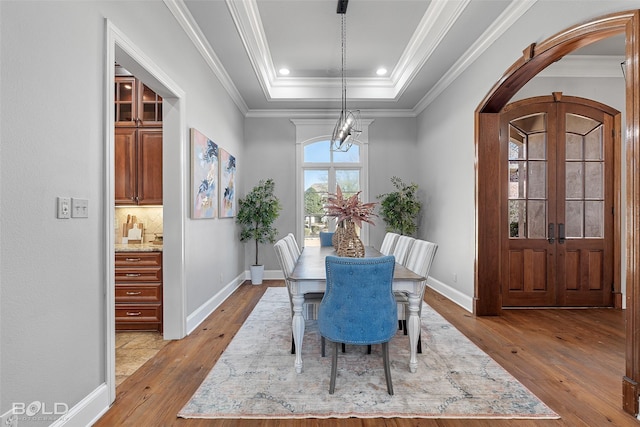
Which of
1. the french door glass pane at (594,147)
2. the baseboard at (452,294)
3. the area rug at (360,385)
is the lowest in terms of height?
the area rug at (360,385)

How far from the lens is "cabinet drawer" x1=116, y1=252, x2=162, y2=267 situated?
10.6ft

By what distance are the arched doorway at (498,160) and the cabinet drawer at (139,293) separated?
348 cm

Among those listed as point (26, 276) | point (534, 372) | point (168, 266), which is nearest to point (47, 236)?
point (26, 276)

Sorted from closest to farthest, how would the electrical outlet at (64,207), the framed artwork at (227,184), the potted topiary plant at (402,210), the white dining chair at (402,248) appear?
the electrical outlet at (64,207), the white dining chair at (402,248), the framed artwork at (227,184), the potted topiary plant at (402,210)

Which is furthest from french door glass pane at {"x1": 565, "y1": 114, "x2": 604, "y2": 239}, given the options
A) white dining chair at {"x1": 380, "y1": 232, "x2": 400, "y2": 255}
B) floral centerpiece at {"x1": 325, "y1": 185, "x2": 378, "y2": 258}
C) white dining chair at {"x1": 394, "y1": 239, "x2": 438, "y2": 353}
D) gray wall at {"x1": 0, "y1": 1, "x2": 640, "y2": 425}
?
floral centerpiece at {"x1": 325, "y1": 185, "x2": 378, "y2": 258}

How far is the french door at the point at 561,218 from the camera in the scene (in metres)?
4.12

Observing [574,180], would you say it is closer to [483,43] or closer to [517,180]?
[517,180]

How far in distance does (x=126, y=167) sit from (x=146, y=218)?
2.12ft

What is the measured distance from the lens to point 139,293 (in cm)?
325

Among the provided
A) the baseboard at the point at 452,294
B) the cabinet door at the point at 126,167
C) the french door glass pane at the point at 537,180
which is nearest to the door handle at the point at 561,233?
the french door glass pane at the point at 537,180

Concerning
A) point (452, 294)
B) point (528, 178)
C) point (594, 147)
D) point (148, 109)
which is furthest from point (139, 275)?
point (594, 147)

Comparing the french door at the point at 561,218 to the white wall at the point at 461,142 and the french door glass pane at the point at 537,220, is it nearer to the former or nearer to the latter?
the french door glass pane at the point at 537,220

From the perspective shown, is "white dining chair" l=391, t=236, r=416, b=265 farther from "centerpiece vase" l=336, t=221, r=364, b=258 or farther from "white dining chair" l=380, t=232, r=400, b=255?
"centerpiece vase" l=336, t=221, r=364, b=258

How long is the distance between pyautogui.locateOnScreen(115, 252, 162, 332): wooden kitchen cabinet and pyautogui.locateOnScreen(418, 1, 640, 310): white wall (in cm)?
351
